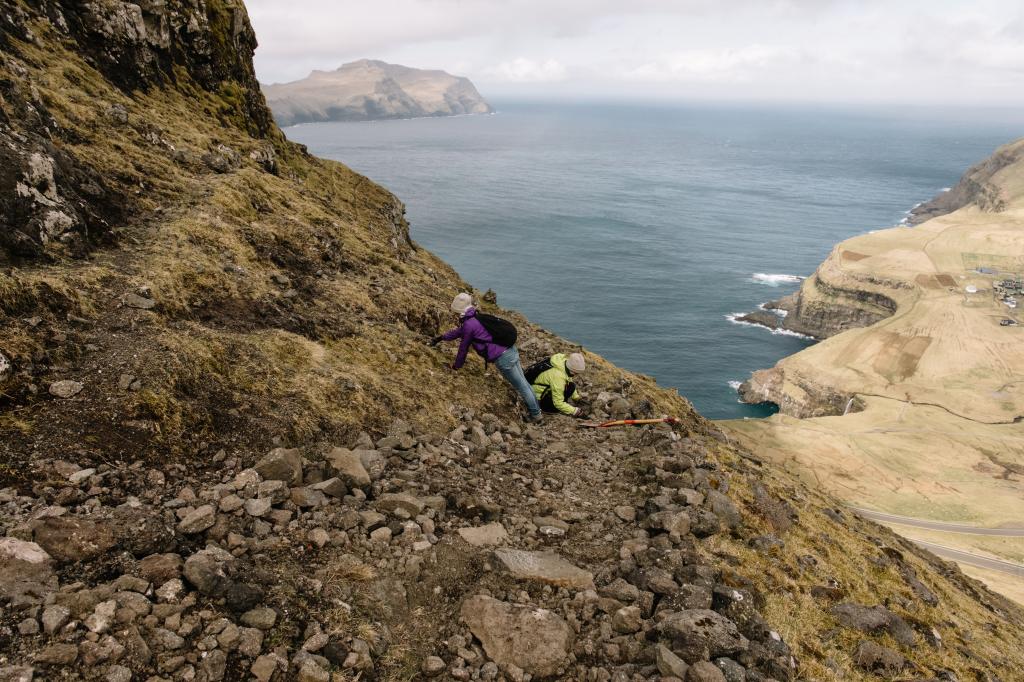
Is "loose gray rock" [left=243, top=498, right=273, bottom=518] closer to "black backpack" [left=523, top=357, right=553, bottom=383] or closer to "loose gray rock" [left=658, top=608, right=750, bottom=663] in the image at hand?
"loose gray rock" [left=658, top=608, right=750, bottom=663]

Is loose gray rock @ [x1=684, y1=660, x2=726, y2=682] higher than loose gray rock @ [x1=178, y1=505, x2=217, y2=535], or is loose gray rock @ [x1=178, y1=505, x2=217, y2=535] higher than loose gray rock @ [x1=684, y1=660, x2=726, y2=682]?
loose gray rock @ [x1=178, y1=505, x2=217, y2=535]

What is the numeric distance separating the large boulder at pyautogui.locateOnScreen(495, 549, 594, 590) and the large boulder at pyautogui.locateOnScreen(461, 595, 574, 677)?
0.79 m

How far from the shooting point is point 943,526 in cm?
7450

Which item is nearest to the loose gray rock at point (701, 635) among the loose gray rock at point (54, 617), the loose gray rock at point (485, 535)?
the loose gray rock at point (485, 535)

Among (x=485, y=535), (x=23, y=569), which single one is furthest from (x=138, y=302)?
(x=485, y=535)

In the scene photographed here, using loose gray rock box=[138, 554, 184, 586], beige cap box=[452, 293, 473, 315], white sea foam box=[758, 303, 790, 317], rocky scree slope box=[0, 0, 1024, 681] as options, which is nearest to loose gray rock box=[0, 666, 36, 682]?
rocky scree slope box=[0, 0, 1024, 681]

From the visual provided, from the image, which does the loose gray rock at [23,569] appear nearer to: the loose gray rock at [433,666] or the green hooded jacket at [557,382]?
the loose gray rock at [433,666]

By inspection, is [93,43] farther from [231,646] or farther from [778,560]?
[778,560]

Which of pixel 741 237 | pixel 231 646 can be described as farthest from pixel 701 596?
pixel 741 237

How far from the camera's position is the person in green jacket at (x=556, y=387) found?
17219mm

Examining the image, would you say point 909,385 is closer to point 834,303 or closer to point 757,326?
point 757,326

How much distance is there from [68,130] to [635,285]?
137 m

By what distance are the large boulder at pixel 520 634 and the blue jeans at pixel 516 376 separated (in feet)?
27.4

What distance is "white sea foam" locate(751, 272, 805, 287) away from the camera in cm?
16425
